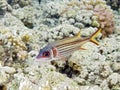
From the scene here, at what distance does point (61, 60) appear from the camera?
5.38 m

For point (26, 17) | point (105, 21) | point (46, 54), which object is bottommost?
point (26, 17)

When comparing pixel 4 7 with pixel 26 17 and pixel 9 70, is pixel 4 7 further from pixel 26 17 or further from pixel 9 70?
pixel 9 70

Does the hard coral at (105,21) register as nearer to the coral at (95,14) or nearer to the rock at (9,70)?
the coral at (95,14)

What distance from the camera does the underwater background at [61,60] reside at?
4.44 meters

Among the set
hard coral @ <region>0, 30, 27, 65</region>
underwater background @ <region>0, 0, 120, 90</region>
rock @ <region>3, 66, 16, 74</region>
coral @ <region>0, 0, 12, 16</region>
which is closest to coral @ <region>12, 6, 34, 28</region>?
underwater background @ <region>0, 0, 120, 90</region>

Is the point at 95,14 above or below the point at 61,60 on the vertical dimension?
above

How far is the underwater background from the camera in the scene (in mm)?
4441

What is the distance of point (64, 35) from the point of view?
271 inches

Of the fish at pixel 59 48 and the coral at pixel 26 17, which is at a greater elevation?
the fish at pixel 59 48

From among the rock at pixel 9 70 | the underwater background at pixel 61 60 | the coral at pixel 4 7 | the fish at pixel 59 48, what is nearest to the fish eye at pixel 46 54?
the fish at pixel 59 48

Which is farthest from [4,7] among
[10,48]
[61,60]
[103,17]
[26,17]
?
[61,60]

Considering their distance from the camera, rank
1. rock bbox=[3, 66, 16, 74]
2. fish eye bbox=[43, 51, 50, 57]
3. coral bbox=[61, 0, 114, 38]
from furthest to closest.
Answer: coral bbox=[61, 0, 114, 38], rock bbox=[3, 66, 16, 74], fish eye bbox=[43, 51, 50, 57]

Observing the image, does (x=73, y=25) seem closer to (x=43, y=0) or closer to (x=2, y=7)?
(x=2, y=7)

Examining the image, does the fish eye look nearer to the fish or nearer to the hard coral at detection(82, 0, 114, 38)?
the fish
